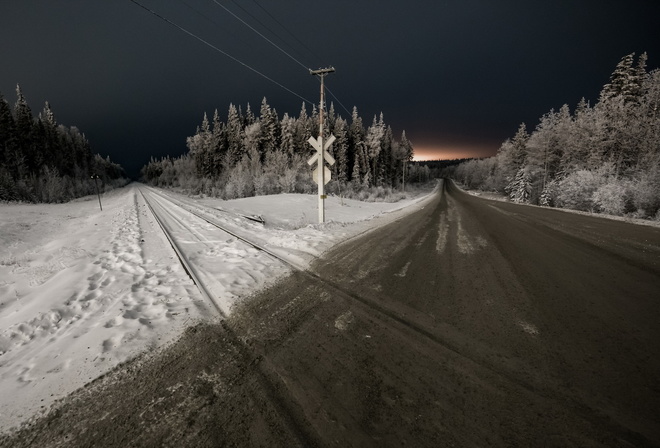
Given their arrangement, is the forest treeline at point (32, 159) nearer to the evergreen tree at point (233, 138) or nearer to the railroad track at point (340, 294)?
the evergreen tree at point (233, 138)

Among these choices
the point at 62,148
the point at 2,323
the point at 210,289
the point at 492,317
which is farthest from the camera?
the point at 62,148

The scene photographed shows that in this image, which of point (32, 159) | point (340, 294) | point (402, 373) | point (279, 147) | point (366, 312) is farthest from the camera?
point (279, 147)

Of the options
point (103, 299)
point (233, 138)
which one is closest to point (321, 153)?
point (103, 299)

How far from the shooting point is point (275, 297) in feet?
15.4

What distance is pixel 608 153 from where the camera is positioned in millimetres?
29156

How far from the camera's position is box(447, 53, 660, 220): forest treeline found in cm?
1730

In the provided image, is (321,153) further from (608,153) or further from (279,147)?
(279,147)

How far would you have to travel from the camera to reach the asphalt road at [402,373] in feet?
6.86

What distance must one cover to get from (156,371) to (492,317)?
4319 millimetres

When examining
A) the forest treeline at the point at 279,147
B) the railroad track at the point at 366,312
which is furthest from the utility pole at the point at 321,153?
the forest treeline at the point at 279,147

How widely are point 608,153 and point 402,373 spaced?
4101 cm

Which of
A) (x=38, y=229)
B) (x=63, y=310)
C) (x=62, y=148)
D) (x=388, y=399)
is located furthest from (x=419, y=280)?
(x=62, y=148)

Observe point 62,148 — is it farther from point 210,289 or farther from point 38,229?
point 210,289

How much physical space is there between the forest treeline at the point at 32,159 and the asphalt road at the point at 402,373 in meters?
39.1
